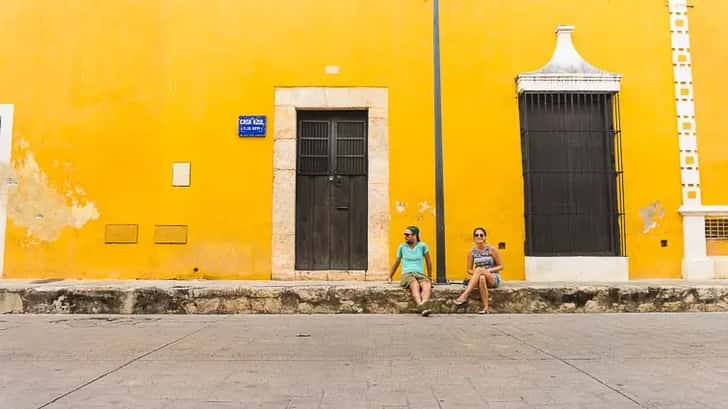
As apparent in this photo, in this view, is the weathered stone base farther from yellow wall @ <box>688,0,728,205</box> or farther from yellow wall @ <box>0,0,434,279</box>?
yellow wall @ <box>688,0,728,205</box>

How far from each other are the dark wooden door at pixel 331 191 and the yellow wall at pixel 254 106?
540 mm

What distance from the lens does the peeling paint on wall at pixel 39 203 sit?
833cm

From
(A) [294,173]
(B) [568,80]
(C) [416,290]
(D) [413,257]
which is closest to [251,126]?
(A) [294,173]

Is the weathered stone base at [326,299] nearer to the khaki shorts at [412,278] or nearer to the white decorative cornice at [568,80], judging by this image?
the khaki shorts at [412,278]

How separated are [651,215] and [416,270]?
13.6 ft

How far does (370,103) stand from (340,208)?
177 centimetres

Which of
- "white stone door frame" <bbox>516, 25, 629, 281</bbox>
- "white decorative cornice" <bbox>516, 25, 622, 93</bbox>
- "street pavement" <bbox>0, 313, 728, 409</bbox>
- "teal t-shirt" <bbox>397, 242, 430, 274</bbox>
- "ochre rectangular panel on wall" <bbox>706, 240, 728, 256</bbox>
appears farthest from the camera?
"white decorative cornice" <bbox>516, 25, 622, 93</bbox>

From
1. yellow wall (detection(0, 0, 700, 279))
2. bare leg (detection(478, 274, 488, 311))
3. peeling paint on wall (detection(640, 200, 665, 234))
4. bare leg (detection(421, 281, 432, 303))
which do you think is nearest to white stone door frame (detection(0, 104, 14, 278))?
yellow wall (detection(0, 0, 700, 279))

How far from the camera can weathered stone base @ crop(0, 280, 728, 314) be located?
688 centimetres

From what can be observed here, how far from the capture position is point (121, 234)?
8305 mm

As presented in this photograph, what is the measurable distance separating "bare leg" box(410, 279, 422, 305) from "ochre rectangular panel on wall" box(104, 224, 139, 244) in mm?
4501

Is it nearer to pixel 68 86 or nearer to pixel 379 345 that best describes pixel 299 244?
pixel 379 345

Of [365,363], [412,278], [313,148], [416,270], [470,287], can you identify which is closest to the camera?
[365,363]

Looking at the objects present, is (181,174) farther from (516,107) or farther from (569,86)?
(569,86)
